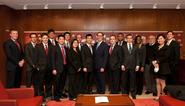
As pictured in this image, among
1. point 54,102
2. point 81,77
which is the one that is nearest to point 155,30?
point 81,77

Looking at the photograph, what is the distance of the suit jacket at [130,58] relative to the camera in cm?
638

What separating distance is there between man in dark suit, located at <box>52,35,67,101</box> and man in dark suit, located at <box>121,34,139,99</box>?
1453mm

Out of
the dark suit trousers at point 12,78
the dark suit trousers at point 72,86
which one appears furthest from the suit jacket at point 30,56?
the dark suit trousers at point 72,86

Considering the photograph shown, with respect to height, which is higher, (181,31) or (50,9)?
(50,9)

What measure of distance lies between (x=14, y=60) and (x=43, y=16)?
290 cm

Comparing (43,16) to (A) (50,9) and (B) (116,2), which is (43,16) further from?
(B) (116,2)

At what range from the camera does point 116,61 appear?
21.2ft

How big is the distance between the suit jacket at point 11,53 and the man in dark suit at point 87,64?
5.19 ft

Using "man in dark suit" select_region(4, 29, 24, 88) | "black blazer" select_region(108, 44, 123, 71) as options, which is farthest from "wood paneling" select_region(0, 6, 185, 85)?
"man in dark suit" select_region(4, 29, 24, 88)

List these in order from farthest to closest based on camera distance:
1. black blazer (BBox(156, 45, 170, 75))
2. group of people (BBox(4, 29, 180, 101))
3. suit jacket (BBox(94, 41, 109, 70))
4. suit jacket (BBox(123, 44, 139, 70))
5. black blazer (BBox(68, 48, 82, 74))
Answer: suit jacket (BBox(94, 41, 109, 70))
suit jacket (BBox(123, 44, 139, 70))
black blazer (BBox(68, 48, 82, 74))
group of people (BBox(4, 29, 180, 101))
black blazer (BBox(156, 45, 170, 75))

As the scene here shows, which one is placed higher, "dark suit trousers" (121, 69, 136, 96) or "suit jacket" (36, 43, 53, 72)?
"suit jacket" (36, 43, 53, 72)

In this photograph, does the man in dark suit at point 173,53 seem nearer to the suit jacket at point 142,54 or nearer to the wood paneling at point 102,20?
the suit jacket at point 142,54

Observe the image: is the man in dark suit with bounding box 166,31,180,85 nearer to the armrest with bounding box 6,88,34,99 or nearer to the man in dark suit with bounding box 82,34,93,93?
the man in dark suit with bounding box 82,34,93,93

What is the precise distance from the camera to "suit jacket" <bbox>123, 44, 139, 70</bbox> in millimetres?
6379
